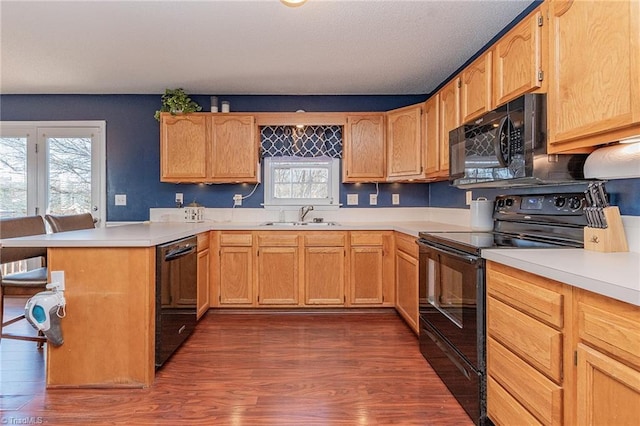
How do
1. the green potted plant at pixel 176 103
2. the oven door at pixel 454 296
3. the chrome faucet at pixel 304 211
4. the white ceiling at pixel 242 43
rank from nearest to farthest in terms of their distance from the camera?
the oven door at pixel 454 296 < the white ceiling at pixel 242 43 < the green potted plant at pixel 176 103 < the chrome faucet at pixel 304 211

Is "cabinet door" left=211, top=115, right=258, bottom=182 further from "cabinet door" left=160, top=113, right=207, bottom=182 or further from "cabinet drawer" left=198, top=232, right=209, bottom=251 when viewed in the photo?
"cabinet drawer" left=198, top=232, right=209, bottom=251

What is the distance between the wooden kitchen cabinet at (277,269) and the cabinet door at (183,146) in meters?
1.01

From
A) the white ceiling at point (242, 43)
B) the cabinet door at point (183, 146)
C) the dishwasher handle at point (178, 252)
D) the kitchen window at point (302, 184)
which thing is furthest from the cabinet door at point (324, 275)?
the white ceiling at point (242, 43)

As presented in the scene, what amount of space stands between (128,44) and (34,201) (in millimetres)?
2443

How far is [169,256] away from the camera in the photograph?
7.47 feet

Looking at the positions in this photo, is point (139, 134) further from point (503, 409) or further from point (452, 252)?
point (503, 409)

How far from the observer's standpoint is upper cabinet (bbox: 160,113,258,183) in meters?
3.60

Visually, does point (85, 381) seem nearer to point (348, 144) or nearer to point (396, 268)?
point (396, 268)

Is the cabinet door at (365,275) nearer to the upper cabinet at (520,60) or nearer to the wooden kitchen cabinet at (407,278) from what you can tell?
the wooden kitchen cabinet at (407,278)

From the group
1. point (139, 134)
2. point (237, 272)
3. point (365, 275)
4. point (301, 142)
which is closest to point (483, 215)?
point (365, 275)

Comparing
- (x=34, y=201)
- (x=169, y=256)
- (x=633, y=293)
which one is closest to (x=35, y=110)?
(x=34, y=201)

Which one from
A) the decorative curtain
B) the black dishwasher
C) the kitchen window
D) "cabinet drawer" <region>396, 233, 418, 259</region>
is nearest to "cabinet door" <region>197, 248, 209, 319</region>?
the black dishwasher

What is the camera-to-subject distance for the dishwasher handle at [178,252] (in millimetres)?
2273

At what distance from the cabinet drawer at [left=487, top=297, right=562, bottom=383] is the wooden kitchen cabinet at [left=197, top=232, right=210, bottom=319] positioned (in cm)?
231
